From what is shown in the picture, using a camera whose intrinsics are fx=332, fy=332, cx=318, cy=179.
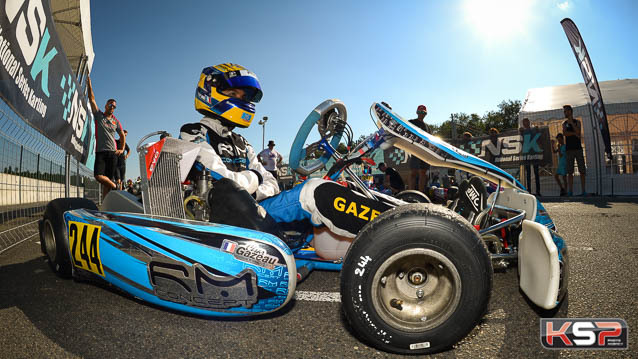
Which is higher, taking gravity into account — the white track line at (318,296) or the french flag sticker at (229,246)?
the french flag sticker at (229,246)

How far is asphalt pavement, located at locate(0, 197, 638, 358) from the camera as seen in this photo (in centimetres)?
135

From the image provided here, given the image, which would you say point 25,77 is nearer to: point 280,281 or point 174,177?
point 174,177

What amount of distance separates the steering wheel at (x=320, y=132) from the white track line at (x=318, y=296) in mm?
750

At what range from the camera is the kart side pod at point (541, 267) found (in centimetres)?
128

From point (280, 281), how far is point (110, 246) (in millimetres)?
957

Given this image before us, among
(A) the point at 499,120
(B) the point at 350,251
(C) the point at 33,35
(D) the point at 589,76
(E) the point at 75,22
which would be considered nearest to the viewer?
(B) the point at 350,251

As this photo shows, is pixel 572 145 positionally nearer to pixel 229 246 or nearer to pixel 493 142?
pixel 493 142

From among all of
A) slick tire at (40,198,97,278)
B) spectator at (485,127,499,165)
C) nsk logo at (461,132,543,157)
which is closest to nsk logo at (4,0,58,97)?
slick tire at (40,198,97,278)

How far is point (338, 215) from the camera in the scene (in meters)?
1.79

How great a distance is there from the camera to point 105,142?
532cm

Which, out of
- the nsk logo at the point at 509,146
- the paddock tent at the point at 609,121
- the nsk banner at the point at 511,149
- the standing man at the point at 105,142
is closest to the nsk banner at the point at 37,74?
the standing man at the point at 105,142

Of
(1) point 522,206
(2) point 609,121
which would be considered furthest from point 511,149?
Result: (1) point 522,206

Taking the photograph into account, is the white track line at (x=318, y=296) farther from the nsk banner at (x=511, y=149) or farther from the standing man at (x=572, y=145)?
the standing man at (x=572, y=145)

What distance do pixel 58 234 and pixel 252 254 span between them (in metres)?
1.69
